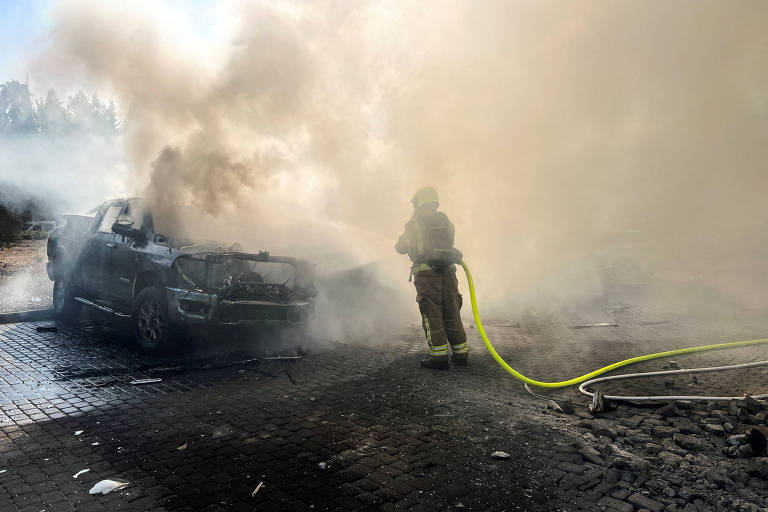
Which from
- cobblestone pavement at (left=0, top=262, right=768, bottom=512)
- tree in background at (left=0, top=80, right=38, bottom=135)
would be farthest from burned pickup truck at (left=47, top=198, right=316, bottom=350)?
tree in background at (left=0, top=80, right=38, bottom=135)

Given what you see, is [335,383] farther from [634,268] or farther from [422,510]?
[634,268]

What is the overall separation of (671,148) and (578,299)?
3.92m

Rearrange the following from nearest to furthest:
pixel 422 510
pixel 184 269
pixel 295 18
→ 1. pixel 422 510
2. pixel 184 269
3. pixel 295 18

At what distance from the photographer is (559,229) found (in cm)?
1295

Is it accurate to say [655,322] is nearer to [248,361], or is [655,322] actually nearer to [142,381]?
[248,361]

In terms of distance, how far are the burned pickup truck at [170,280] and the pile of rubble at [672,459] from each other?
3941 millimetres

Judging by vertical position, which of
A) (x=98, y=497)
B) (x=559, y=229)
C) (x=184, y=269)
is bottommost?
(x=98, y=497)

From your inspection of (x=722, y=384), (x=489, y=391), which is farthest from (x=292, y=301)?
(x=722, y=384)

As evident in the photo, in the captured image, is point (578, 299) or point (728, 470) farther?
point (578, 299)

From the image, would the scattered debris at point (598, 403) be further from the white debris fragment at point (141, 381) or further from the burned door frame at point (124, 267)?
the burned door frame at point (124, 267)

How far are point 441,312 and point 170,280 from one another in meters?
3.38

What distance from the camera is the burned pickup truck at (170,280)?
6.27 metres

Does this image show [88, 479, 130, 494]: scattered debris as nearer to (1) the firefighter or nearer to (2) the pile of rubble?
(2) the pile of rubble

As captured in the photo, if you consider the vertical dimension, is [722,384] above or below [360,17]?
below
